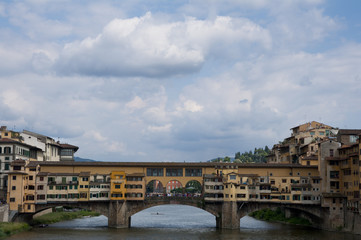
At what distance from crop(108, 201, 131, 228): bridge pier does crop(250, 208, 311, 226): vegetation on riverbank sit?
31.6m

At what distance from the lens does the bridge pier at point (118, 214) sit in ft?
242

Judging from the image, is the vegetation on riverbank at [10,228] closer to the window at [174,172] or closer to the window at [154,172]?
the window at [154,172]

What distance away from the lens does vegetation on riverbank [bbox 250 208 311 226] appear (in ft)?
279

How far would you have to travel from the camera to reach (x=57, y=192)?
2906 inches

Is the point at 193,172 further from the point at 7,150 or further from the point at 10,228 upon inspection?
the point at 7,150

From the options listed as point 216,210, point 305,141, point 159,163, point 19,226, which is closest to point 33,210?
point 19,226

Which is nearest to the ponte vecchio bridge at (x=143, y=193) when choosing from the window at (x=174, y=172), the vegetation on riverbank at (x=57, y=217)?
the window at (x=174, y=172)

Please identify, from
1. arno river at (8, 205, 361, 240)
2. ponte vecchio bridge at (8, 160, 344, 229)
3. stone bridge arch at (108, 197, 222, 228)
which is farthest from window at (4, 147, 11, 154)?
stone bridge arch at (108, 197, 222, 228)

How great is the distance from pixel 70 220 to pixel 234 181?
3636cm

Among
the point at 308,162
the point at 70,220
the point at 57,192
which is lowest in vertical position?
the point at 70,220

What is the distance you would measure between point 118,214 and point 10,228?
16.2 metres

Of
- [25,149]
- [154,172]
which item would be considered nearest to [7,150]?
[25,149]

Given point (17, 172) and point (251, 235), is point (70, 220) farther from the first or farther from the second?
point (251, 235)

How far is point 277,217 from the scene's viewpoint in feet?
312
